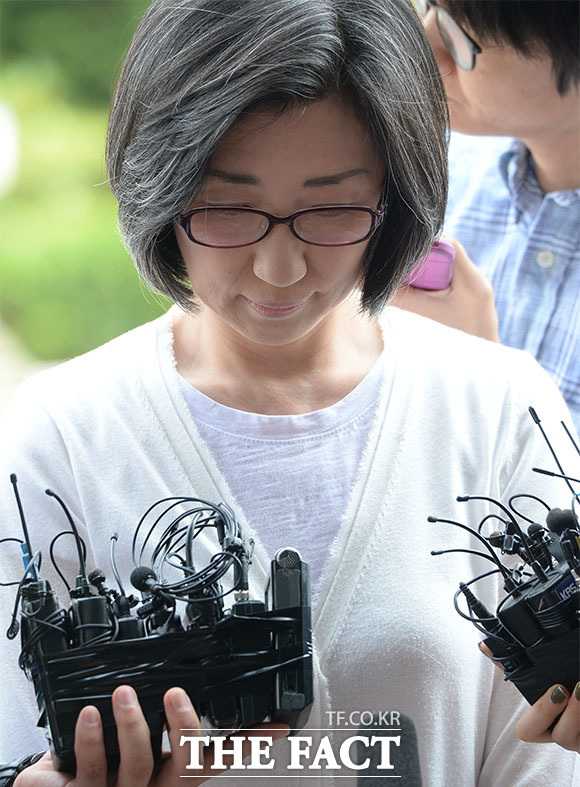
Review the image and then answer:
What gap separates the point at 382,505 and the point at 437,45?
59 centimetres

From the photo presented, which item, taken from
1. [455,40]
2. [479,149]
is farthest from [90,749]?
[479,149]

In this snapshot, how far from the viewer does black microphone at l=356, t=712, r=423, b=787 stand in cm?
81

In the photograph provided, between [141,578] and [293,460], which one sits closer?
[141,578]

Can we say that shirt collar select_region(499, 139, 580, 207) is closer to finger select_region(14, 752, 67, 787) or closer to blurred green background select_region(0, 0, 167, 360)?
finger select_region(14, 752, 67, 787)

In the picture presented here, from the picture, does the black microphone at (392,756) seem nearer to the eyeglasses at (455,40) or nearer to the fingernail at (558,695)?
the fingernail at (558,695)

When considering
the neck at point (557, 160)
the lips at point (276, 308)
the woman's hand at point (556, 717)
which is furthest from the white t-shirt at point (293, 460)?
the neck at point (557, 160)

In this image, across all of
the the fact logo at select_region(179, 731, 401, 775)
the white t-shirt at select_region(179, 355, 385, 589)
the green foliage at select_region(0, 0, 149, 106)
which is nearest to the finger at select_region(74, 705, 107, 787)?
the the fact logo at select_region(179, 731, 401, 775)

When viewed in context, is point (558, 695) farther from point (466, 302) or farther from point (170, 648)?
point (466, 302)

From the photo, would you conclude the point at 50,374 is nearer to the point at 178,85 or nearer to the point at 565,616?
the point at 178,85

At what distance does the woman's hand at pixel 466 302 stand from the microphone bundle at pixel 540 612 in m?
0.54

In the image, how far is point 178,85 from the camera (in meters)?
0.76

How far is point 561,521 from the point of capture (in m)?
0.68

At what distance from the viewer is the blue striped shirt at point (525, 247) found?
4.12ft

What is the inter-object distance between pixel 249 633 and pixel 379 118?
1.33 feet
